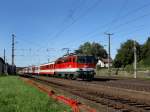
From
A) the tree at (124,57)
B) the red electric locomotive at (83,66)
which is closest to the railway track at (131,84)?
the red electric locomotive at (83,66)

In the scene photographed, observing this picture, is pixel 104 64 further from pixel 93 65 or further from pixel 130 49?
pixel 93 65

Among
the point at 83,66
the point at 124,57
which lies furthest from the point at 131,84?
the point at 124,57

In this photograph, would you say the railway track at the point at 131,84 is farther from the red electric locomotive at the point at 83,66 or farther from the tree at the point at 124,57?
the tree at the point at 124,57

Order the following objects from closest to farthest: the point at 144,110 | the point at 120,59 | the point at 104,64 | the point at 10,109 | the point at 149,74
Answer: the point at 10,109 < the point at 144,110 < the point at 149,74 < the point at 120,59 < the point at 104,64

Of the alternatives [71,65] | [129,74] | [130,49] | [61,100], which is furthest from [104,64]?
[61,100]

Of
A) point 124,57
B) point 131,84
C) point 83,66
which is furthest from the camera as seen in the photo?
point 124,57

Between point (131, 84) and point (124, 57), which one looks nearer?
point (131, 84)

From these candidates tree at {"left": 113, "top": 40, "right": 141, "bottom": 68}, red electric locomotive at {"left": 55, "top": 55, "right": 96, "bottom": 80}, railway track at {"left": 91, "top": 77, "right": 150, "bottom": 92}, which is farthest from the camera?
tree at {"left": 113, "top": 40, "right": 141, "bottom": 68}

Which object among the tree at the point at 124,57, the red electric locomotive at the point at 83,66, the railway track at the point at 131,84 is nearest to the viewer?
the railway track at the point at 131,84

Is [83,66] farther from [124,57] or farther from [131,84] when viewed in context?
[124,57]

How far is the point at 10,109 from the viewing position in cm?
1369

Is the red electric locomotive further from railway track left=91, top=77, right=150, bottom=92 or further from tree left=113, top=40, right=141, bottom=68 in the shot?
tree left=113, top=40, right=141, bottom=68

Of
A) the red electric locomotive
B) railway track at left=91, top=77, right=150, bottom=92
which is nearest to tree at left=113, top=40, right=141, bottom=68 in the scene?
the red electric locomotive

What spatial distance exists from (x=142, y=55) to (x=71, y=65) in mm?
98382
